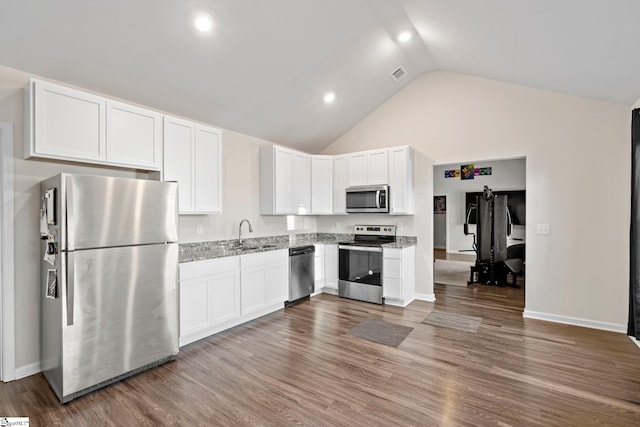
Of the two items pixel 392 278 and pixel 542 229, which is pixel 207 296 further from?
pixel 542 229

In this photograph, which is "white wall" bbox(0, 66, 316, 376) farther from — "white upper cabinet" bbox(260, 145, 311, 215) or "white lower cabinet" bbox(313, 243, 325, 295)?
"white lower cabinet" bbox(313, 243, 325, 295)

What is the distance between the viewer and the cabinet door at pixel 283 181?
185 inches

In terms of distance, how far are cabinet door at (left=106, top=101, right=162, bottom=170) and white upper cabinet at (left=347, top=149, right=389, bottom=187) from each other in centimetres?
301

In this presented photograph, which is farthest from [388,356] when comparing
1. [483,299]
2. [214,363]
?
[483,299]

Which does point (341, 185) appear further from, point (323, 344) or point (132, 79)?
point (132, 79)

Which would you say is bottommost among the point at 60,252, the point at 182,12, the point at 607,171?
the point at 60,252

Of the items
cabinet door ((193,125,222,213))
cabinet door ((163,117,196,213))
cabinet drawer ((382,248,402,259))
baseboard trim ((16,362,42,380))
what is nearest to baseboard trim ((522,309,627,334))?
cabinet drawer ((382,248,402,259))

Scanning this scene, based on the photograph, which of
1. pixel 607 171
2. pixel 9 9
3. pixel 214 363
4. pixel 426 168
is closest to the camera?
pixel 9 9

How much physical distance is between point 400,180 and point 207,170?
2855 millimetres

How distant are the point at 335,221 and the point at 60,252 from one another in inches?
165

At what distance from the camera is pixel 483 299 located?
4926 mm

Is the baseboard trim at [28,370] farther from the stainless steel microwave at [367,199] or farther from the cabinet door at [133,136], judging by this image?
the stainless steel microwave at [367,199]

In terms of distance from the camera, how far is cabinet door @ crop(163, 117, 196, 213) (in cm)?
328

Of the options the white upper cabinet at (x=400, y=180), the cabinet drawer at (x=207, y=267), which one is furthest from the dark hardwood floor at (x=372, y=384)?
the white upper cabinet at (x=400, y=180)
